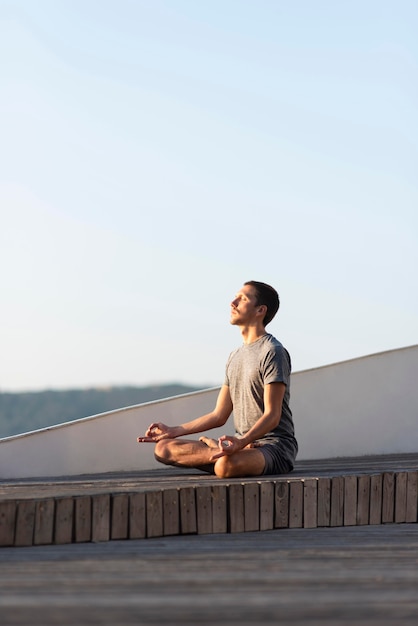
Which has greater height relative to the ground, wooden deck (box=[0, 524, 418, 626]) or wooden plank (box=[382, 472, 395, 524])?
wooden plank (box=[382, 472, 395, 524])

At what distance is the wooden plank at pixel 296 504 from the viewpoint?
157 inches

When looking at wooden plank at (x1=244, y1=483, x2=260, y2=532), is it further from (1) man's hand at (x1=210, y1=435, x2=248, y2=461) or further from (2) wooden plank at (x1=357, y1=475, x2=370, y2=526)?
(2) wooden plank at (x1=357, y1=475, x2=370, y2=526)

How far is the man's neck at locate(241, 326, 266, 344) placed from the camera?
15.7 ft

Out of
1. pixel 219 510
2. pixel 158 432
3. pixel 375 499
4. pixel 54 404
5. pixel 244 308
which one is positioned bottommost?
A: pixel 219 510

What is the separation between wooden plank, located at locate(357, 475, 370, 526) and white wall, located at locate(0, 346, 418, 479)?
234 cm

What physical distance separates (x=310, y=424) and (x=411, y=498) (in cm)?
235

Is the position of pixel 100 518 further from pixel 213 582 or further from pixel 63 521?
pixel 213 582

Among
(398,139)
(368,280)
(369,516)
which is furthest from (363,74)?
(369,516)

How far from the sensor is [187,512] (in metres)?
3.70

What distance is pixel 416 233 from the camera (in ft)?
39.1

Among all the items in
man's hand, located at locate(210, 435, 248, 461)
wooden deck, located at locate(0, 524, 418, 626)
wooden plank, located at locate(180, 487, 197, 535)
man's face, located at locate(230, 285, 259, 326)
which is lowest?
wooden deck, located at locate(0, 524, 418, 626)

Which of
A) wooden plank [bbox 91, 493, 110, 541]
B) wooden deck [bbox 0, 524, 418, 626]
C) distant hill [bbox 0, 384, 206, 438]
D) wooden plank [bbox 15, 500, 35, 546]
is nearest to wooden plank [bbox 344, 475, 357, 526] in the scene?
wooden deck [bbox 0, 524, 418, 626]

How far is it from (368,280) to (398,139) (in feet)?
20.0

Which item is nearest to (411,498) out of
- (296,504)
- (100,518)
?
(296,504)
